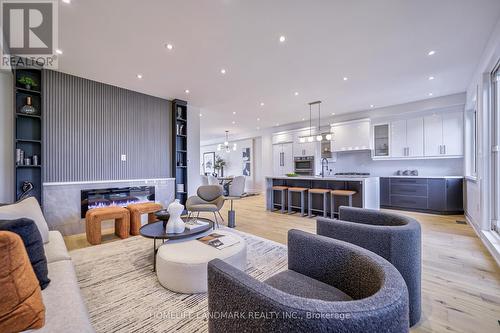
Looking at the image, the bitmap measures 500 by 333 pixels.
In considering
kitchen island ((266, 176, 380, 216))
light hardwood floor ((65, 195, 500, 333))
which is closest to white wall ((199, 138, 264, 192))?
kitchen island ((266, 176, 380, 216))

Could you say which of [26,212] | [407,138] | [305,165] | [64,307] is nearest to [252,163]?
[305,165]

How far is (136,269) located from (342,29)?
3.68 metres

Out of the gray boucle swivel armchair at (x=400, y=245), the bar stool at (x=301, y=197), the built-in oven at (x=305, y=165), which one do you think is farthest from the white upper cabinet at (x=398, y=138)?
the gray boucle swivel armchair at (x=400, y=245)

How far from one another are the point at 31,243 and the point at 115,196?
323 centimetres

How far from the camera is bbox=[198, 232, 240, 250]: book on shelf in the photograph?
2209 mm

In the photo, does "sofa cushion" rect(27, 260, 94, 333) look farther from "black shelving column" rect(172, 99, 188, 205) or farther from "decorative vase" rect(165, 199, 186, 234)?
"black shelving column" rect(172, 99, 188, 205)

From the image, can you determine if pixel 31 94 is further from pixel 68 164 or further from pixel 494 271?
pixel 494 271

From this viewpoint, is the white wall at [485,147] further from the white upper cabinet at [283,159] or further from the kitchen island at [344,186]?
the white upper cabinet at [283,159]

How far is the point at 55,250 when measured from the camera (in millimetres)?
1940

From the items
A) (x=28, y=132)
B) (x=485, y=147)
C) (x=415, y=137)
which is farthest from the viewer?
(x=415, y=137)

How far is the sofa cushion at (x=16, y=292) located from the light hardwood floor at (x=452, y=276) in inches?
89.8

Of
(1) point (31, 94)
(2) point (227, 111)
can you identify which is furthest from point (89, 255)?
(2) point (227, 111)

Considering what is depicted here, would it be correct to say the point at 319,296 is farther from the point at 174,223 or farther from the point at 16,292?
the point at 174,223

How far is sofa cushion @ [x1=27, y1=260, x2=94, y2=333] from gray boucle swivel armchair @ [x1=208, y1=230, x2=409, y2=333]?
63 centimetres
